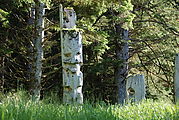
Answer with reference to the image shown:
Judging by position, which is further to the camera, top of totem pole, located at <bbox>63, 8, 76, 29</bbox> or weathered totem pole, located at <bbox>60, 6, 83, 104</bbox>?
top of totem pole, located at <bbox>63, 8, 76, 29</bbox>

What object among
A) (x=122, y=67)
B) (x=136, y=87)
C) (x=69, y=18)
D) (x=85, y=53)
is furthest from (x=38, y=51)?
(x=136, y=87)

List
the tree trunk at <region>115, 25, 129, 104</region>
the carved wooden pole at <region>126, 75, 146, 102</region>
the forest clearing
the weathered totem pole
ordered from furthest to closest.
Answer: the tree trunk at <region>115, 25, 129, 104</region>, the weathered totem pole, the carved wooden pole at <region>126, 75, 146, 102</region>, the forest clearing

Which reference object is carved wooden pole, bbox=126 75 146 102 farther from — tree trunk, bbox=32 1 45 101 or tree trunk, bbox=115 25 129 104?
tree trunk, bbox=115 25 129 104

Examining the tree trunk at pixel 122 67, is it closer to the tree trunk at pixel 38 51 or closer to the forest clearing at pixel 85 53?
the forest clearing at pixel 85 53

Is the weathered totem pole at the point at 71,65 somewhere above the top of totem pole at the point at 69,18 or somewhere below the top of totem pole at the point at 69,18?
below

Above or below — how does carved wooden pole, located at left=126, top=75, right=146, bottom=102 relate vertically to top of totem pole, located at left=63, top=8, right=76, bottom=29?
below

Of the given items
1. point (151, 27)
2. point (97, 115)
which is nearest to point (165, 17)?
point (151, 27)

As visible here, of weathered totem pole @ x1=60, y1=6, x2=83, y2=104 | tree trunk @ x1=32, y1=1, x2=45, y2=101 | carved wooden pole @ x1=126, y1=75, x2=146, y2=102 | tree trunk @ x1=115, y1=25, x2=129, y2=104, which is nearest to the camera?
carved wooden pole @ x1=126, y1=75, x2=146, y2=102

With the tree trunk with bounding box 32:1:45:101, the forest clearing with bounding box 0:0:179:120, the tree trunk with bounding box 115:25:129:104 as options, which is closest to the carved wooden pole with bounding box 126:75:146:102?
the forest clearing with bounding box 0:0:179:120

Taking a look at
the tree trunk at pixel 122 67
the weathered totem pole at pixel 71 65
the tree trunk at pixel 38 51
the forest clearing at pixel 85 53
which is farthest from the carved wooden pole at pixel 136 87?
the tree trunk at pixel 122 67

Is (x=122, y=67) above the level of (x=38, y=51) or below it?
below

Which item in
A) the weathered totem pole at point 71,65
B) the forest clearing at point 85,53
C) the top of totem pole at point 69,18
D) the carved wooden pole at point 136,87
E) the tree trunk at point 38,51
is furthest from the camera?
the tree trunk at point 38,51

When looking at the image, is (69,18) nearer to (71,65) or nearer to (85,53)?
(71,65)

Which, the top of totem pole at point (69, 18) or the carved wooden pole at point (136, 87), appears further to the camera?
the top of totem pole at point (69, 18)
